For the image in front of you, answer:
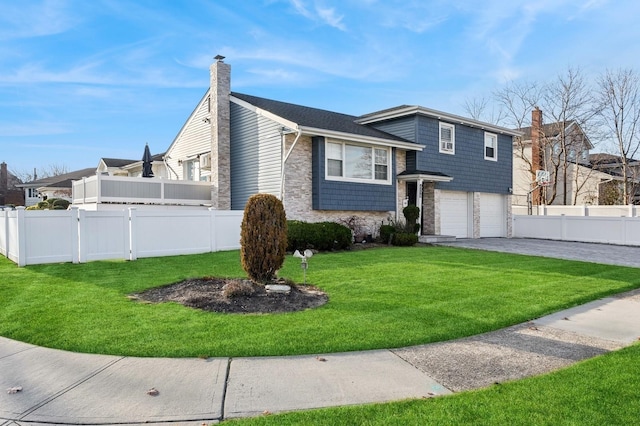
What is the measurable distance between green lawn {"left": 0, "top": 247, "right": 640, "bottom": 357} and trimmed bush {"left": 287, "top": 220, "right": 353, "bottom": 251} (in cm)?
225

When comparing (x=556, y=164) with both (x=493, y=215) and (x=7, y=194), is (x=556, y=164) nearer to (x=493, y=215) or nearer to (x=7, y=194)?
(x=493, y=215)

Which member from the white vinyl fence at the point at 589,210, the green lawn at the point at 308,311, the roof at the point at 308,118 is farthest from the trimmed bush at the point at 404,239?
the white vinyl fence at the point at 589,210

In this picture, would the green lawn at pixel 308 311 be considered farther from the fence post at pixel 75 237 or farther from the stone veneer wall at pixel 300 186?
the stone veneer wall at pixel 300 186

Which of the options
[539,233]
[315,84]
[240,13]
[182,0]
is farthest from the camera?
[539,233]

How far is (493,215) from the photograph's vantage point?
22422mm

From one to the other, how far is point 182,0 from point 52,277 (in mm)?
7949

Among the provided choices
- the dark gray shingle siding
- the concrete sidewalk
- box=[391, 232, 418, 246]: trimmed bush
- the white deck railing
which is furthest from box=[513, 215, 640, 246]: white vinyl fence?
the concrete sidewalk

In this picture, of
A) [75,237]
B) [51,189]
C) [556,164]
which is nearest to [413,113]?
[75,237]

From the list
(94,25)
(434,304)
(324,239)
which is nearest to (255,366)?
(434,304)

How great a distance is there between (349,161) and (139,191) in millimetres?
8532

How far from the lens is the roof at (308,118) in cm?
1590

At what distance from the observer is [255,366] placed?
Answer: 3.98m

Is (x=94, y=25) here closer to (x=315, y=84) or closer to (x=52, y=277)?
(x=52, y=277)

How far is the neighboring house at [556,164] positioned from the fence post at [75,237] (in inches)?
1047
